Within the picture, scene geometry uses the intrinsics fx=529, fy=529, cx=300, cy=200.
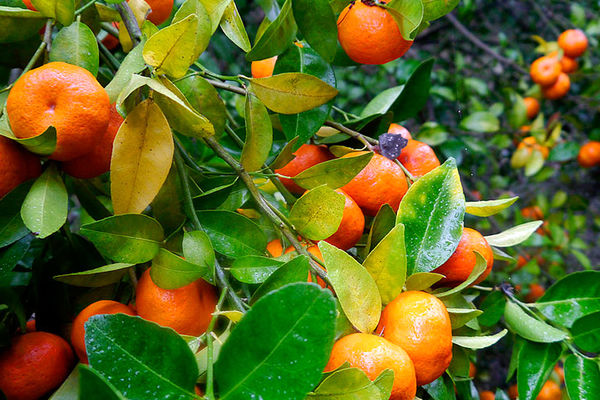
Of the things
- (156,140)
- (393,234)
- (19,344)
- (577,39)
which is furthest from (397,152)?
(577,39)

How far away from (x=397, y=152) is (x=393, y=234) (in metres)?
0.18

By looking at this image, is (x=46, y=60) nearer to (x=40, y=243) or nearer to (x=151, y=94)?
(x=151, y=94)

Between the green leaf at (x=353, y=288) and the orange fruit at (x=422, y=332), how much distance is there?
0.07ft

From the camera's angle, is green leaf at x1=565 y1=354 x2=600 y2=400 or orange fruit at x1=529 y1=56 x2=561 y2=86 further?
orange fruit at x1=529 y1=56 x2=561 y2=86

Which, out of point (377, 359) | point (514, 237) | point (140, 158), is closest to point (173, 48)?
point (140, 158)

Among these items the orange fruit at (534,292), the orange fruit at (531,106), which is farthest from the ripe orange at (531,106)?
the orange fruit at (534,292)

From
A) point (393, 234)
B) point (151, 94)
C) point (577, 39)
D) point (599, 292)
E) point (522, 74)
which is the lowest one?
point (522, 74)

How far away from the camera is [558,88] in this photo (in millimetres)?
1809

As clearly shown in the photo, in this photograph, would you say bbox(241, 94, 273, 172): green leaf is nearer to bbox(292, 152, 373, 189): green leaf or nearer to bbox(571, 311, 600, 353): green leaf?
bbox(292, 152, 373, 189): green leaf

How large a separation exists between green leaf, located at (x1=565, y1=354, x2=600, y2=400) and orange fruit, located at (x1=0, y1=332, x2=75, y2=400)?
0.56 metres

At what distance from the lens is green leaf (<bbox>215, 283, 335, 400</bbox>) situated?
0.32 metres

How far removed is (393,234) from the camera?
1.54 feet

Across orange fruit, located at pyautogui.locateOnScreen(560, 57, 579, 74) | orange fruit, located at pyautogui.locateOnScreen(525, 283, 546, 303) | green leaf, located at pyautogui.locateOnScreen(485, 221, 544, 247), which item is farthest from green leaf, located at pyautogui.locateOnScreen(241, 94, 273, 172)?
orange fruit, located at pyautogui.locateOnScreen(560, 57, 579, 74)

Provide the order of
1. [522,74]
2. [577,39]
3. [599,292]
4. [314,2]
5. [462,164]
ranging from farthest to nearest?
1. [522,74]
2. [577,39]
3. [462,164]
4. [599,292]
5. [314,2]
